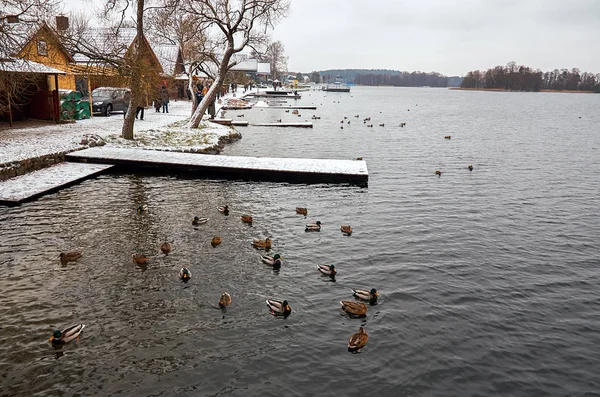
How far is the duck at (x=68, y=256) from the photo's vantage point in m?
12.2

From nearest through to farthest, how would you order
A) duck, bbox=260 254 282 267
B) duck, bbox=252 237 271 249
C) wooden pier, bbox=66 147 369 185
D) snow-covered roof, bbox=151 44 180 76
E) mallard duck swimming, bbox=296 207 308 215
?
duck, bbox=260 254 282 267 → duck, bbox=252 237 271 249 → mallard duck swimming, bbox=296 207 308 215 → wooden pier, bbox=66 147 369 185 → snow-covered roof, bbox=151 44 180 76

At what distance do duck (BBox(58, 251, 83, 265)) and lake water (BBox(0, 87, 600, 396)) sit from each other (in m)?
0.19

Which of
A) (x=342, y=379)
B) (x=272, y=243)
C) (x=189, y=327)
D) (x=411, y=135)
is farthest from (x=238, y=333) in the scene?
(x=411, y=135)

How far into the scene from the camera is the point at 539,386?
8.41 meters

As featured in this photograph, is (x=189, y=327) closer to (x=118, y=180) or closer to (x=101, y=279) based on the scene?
(x=101, y=279)

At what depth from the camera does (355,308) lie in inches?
409

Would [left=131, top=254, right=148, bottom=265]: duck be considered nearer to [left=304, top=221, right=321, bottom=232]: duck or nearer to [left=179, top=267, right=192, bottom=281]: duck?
[left=179, top=267, right=192, bottom=281]: duck

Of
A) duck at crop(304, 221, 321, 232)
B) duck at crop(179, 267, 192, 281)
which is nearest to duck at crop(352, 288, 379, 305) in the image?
duck at crop(179, 267, 192, 281)

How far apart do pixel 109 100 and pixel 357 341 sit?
38.5m

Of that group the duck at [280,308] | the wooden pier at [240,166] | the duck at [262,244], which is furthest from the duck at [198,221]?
the wooden pier at [240,166]

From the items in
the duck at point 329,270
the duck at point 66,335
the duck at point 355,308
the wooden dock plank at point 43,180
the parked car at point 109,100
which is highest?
the parked car at point 109,100

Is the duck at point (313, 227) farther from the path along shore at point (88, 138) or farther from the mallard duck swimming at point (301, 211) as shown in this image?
the path along shore at point (88, 138)

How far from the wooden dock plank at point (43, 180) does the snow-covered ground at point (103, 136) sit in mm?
1129

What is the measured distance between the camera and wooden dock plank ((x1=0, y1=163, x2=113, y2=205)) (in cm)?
1739
